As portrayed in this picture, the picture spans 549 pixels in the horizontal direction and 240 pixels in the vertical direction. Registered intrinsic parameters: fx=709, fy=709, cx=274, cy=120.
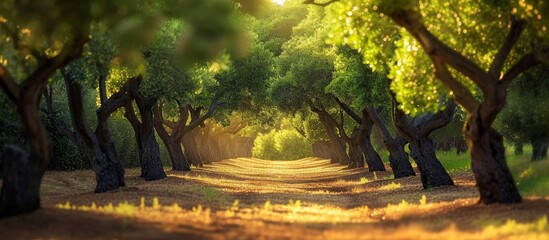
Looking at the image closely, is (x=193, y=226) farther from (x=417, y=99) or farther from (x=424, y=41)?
(x=417, y=99)

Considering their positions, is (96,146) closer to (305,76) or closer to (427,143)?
(427,143)

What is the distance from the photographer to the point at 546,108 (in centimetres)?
2538

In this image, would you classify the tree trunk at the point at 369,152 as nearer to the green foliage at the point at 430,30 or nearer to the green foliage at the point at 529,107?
the green foliage at the point at 529,107

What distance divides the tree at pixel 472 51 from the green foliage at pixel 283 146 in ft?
332

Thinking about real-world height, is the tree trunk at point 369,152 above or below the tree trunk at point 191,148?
below

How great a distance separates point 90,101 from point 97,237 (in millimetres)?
37982

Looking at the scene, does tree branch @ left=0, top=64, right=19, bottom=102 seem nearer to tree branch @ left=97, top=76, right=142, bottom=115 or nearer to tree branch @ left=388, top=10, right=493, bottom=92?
tree branch @ left=388, top=10, right=493, bottom=92

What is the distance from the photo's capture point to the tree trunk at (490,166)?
1820cm

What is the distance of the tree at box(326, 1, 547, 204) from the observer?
698 inches

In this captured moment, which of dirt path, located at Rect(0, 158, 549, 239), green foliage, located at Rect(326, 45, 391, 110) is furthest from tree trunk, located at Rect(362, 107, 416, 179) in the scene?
dirt path, located at Rect(0, 158, 549, 239)

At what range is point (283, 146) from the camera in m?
132

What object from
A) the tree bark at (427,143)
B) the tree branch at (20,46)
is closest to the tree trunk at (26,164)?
the tree branch at (20,46)

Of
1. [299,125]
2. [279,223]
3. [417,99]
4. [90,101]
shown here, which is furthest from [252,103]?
[279,223]

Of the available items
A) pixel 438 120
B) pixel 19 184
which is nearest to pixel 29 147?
pixel 19 184
